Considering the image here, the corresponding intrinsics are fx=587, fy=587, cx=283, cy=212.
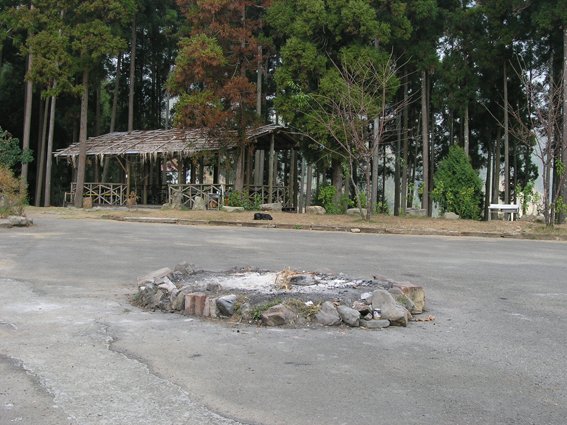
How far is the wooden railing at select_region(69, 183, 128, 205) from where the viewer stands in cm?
3353

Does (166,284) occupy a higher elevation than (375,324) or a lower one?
higher

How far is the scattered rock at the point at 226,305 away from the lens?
5.90 metres

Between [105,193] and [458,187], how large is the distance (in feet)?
63.6

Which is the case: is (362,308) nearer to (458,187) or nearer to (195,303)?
(195,303)

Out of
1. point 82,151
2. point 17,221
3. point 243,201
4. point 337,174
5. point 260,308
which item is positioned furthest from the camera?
point 82,151

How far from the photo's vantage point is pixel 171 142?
3019 cm

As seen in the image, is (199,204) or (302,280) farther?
(199,204)

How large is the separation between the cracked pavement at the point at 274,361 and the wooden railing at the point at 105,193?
83.0 feet

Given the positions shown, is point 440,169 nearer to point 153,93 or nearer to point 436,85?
point 436,85

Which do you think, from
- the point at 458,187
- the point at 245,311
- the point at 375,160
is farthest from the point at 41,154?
the point at 245,311

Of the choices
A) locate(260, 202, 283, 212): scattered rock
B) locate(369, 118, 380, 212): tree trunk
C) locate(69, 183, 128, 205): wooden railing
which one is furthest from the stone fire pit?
locate(69, 183, 128, 205): wooden railing

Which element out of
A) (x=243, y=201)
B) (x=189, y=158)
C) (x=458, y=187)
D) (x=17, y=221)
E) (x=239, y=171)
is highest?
(x=189, y=158)

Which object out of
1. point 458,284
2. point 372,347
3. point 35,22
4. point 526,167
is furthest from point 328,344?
point 526,167

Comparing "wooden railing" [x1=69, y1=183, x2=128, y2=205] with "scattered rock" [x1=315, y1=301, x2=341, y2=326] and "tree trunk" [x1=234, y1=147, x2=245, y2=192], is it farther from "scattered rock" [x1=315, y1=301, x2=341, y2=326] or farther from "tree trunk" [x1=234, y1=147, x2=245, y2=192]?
"scattered rock" [x1=315, y1=301, x2=341, y2=326]
